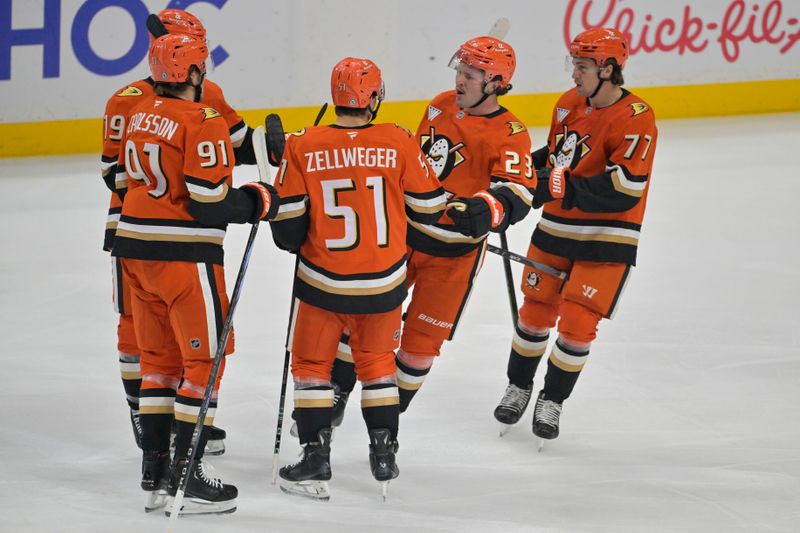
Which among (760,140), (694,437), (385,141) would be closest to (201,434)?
(385,141)

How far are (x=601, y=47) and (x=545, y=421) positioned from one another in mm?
1231

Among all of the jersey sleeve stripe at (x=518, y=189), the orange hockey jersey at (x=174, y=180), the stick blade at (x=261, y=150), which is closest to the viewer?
the orange hockey jersey at (x=174, y=180)

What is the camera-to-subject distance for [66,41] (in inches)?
293

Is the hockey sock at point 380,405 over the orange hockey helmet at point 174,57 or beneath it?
beneath

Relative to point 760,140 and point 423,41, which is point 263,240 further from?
point 760,140

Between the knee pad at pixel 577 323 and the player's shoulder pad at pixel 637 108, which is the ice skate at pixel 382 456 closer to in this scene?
the knee pad at pixel 577 323

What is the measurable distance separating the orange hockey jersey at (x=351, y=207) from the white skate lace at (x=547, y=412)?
0.82 m

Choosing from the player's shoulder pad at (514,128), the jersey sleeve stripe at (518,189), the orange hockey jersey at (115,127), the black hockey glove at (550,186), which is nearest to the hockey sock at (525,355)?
the black hockey glove at (550,186)

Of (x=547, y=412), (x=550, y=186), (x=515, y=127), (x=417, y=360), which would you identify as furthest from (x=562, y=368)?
(x=515, y=127)

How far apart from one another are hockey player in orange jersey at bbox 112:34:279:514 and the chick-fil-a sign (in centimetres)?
608

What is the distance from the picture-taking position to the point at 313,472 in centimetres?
333

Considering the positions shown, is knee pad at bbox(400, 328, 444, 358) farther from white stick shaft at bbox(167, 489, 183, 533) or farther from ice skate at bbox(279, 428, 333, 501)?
white stick shaft at bbox(167, 489, 183, 533)

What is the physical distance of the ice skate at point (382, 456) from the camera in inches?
130

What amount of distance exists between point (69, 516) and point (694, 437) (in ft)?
6.67
